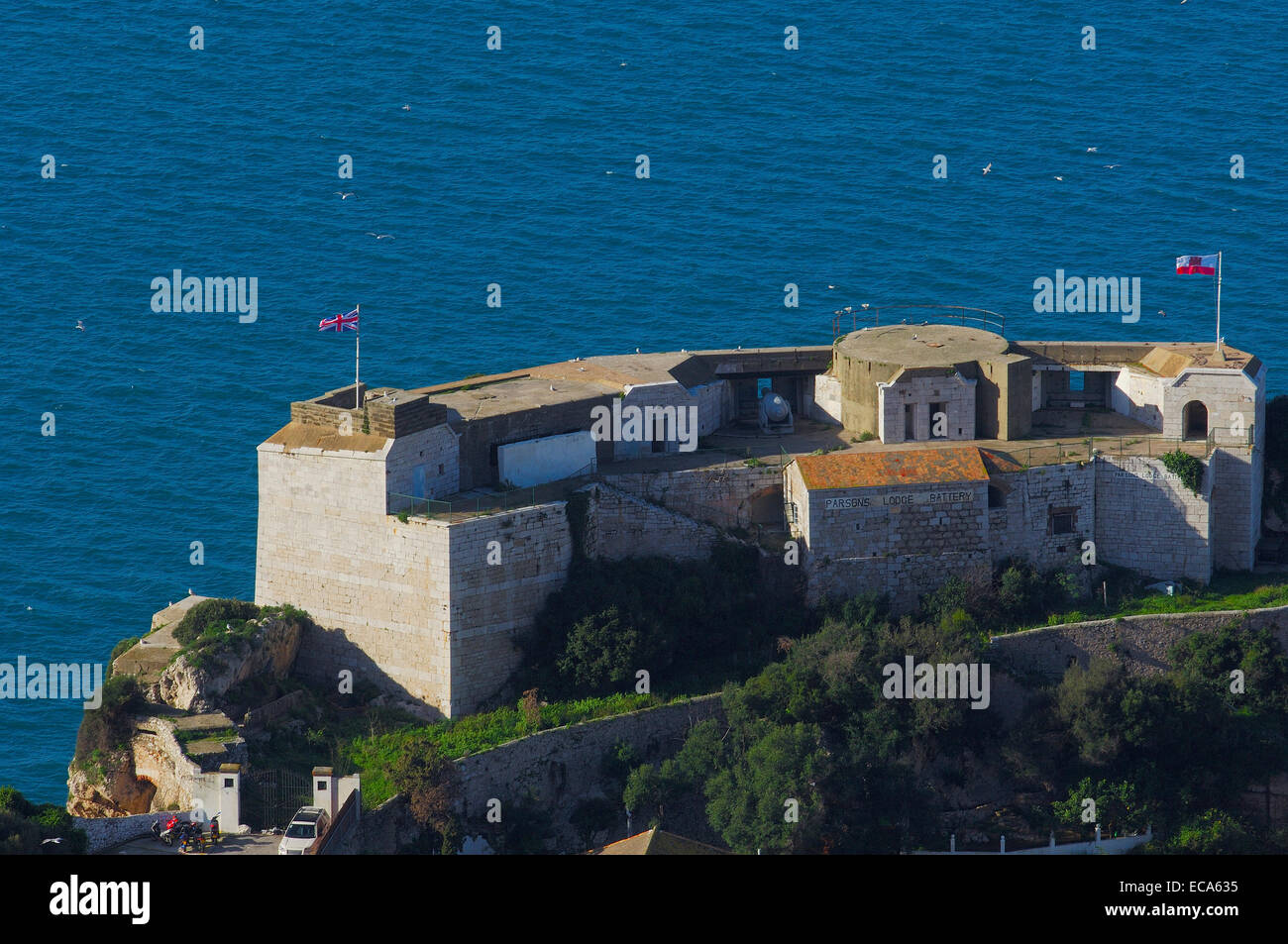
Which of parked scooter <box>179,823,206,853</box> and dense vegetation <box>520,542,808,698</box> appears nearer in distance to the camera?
parked scooter <box>179,823,206,853</box>

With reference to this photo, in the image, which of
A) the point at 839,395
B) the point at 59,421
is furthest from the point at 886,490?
the point at 59,421

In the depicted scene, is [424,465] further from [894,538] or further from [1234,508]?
[1234,508]

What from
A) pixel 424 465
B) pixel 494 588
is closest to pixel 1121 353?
pixel 494 588

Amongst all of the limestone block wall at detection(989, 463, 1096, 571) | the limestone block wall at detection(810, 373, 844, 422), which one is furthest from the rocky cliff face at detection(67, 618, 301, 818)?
the limestone block wall at detection(989, 463, 1096, 571)

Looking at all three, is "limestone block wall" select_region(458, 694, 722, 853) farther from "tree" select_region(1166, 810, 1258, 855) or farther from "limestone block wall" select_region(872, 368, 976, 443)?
"tree" select_region(1166, 810, 1258, 855)

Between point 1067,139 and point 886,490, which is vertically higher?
point 1067,139

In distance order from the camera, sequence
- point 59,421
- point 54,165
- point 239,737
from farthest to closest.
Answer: point 54,165, point 59,421, point 239,737

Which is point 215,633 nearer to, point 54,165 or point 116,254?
point 116,254
